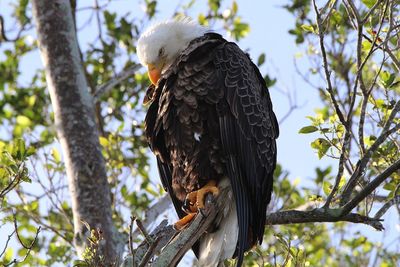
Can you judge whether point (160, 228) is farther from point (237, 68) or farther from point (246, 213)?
point (237, 68)

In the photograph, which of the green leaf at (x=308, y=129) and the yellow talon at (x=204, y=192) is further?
the green leaf at (x=308, y=129)

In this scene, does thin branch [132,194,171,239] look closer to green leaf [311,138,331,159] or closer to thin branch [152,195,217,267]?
thin branch [152,195,217,267]

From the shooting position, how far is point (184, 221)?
206 inches

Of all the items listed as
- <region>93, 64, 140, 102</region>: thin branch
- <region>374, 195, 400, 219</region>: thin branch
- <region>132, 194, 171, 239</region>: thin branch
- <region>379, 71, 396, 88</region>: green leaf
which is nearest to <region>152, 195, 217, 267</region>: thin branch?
<region>374, 195, 400, 219</region>: thin branch

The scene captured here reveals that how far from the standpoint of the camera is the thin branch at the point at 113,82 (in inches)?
278

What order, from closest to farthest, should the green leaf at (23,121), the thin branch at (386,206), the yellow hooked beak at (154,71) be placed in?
the thin branch at (386,206), the yellow hooked beak at (154,71), the green leaf at (23,121)

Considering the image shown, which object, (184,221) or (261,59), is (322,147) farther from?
(261,59)

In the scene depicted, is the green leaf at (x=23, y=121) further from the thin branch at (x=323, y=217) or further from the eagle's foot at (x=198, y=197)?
the thin branch at (x=323, y=217)

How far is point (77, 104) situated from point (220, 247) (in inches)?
76.4

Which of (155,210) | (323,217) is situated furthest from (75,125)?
(323,217)

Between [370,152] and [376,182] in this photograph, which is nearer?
[376,182]

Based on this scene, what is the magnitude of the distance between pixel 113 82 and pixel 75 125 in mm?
1175

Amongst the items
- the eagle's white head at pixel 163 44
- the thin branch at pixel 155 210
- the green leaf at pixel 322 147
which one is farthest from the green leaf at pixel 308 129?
the thin branch at pixel 155 210

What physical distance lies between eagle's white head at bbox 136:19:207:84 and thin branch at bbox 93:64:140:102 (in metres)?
1.04
